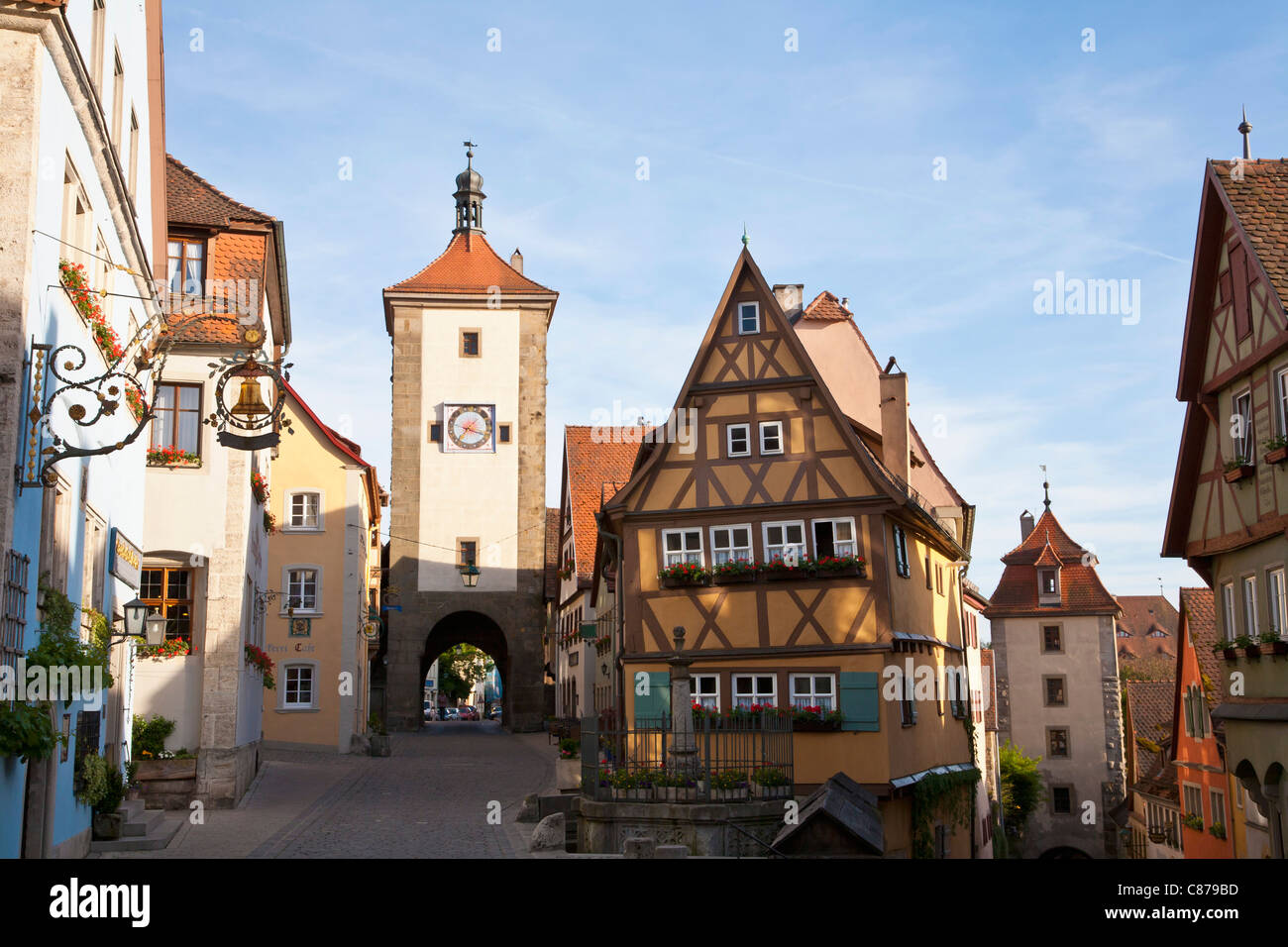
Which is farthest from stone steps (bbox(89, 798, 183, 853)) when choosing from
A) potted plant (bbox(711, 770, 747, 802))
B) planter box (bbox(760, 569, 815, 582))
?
planter box (bbox(760, 569, 815, 582))

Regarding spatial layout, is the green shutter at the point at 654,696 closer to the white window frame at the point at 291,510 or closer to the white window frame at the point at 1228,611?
the white window frame at the point at 1228,611

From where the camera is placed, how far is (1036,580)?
48.7 meters

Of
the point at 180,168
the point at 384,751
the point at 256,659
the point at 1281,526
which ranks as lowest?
the point at 384,751

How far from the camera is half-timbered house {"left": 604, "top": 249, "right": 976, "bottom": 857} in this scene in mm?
21688

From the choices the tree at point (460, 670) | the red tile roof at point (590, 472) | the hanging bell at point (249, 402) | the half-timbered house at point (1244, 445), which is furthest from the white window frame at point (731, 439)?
the tree at point (460, 670)

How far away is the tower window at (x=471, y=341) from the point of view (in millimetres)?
48875

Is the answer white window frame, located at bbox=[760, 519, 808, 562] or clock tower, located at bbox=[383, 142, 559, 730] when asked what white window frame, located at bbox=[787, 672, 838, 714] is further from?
clock tower, located at bbox=[383, 142, 559, 730]

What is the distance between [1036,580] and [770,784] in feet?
110

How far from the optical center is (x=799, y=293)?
3203 cm

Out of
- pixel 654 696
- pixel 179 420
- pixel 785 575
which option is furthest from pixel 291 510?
pixel 785 575

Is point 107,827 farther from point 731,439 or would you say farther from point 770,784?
point 731,439

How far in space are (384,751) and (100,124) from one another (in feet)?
82.9
